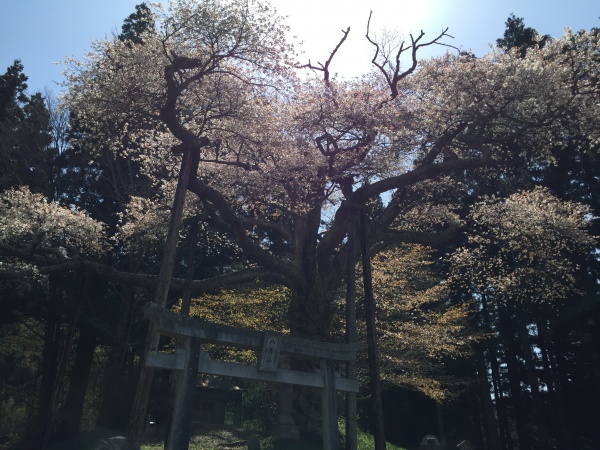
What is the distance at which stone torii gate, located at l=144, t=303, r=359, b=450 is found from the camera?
8008 mm

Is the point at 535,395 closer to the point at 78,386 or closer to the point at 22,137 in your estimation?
the point at 78,386

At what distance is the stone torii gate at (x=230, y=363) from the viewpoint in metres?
8.01

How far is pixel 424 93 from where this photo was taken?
17562mm

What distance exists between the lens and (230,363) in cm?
883

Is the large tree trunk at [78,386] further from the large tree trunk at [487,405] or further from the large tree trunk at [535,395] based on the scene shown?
the large tree trunk at [535,395]

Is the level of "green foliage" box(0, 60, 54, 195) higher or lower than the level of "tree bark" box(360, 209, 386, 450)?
higher

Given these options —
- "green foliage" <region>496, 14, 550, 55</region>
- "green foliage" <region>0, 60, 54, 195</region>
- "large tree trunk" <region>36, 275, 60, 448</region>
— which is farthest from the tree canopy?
"green foliage" <region>496, 14, 550, 55</region>

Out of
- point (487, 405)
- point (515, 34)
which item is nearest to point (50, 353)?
point (487, 405)

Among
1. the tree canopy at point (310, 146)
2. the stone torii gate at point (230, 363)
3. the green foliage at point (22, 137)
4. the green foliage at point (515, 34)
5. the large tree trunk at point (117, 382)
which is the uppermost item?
the green foliage at point (515, 34)

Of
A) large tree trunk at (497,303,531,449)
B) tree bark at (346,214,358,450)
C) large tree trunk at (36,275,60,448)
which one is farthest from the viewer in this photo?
large tree trunk at (497,303,531,449)

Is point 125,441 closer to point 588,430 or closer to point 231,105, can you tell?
point 231,105

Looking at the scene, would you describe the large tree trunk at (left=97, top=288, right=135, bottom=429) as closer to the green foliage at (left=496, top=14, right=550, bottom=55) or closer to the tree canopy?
the tree canopy

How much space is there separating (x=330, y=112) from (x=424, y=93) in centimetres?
356

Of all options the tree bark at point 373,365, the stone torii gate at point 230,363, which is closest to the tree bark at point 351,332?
the tree bark at point 373,365
